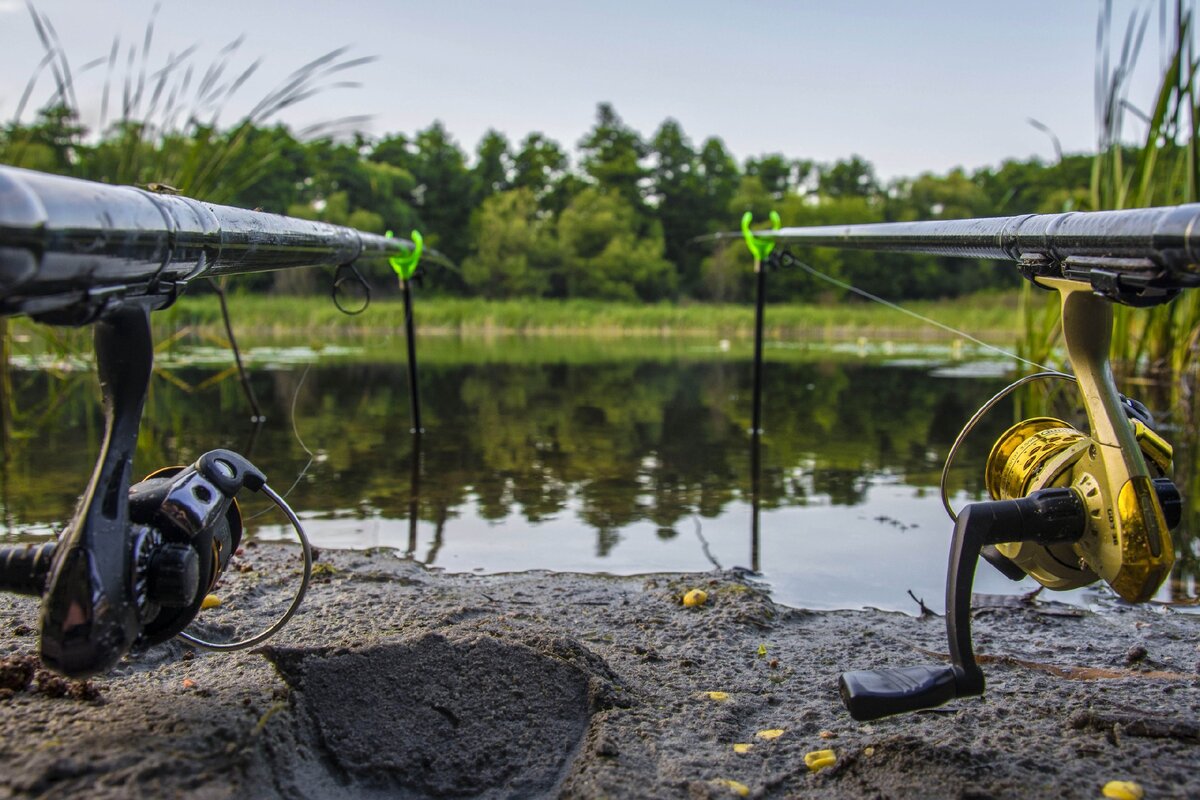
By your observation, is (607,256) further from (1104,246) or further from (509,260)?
(1104,246)

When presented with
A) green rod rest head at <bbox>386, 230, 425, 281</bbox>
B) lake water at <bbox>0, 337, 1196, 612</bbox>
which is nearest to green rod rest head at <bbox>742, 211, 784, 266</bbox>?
lake water at <bbox>0, 337, 1196, 612</bbox>

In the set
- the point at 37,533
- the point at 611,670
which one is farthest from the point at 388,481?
the point at 611,670

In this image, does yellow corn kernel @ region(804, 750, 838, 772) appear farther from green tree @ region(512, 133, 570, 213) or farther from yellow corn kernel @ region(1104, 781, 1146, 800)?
green tree @ region(512, 133, 570, 213)

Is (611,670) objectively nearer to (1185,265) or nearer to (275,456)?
(1185,265)

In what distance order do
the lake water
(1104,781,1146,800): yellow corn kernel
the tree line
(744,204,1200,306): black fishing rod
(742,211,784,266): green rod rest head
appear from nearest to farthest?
(744,204,1200,306): black fishing rod, (1104,781,1146,800): yellow corn kernel, the lake water, (742,211,784,266): green rod rest head, the tree line

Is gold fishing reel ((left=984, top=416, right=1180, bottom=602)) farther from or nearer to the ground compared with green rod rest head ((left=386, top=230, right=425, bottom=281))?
nearer to the ground

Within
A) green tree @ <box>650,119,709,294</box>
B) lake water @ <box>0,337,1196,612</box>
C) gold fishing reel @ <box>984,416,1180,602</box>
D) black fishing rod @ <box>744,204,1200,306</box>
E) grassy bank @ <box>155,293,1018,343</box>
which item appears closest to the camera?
black fishing rod @ <box>744,204,1200,306</box>

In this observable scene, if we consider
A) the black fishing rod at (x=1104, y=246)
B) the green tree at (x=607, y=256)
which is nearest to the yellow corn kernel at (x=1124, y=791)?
the black fishing rod at (x=1104, y=246)

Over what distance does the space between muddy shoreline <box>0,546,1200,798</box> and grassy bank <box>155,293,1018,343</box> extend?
23.3 metres

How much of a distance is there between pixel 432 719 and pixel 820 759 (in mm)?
731

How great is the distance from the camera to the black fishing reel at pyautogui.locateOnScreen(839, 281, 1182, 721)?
1.69 meters

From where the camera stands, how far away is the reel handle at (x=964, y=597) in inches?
69.2

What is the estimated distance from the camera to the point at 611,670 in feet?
7.03

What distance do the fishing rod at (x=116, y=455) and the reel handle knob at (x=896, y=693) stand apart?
1098 mm
